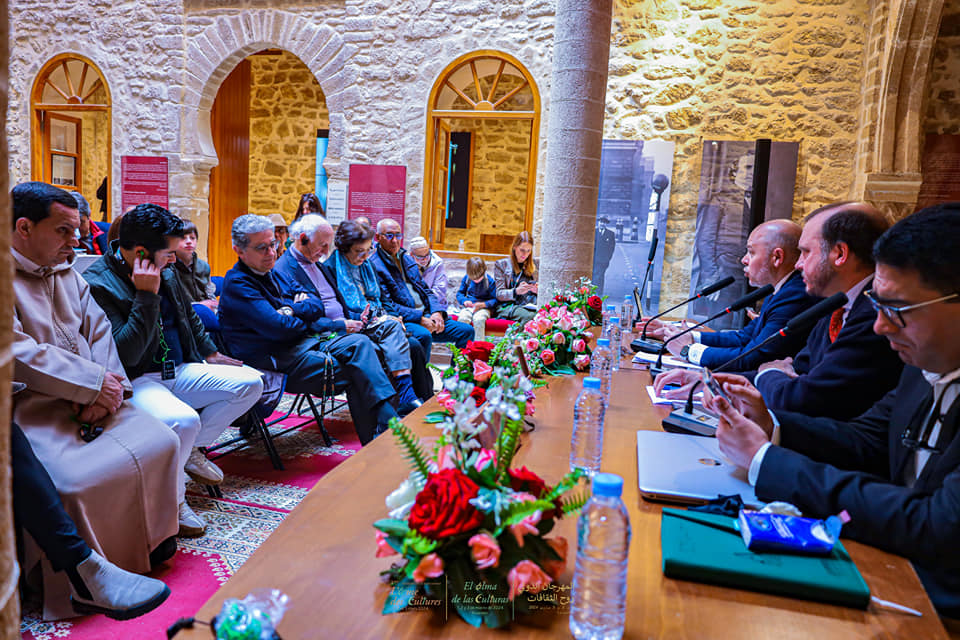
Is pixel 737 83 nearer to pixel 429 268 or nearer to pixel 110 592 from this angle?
pixel 429 268

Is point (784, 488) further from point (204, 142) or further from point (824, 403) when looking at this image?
point (204, 142)

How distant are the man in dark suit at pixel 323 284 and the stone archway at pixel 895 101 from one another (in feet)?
17.7

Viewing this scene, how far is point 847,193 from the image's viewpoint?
7070 mm

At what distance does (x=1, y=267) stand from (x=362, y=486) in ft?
3.00

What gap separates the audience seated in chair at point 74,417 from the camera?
6.76 ft

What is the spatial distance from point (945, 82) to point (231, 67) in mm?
8091

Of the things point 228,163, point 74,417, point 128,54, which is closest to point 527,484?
point 74,417

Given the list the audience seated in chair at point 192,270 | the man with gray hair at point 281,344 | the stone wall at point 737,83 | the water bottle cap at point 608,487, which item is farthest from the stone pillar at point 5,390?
the stone wall at point 737,83

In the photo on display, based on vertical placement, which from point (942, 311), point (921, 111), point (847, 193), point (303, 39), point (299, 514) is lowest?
point (299, 514)

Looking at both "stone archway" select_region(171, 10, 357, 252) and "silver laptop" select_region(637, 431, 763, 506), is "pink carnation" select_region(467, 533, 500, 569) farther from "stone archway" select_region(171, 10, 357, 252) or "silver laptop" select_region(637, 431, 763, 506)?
"stone archway" select_region(171, 10, 357, 252)

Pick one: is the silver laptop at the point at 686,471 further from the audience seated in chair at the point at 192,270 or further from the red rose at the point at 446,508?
the audience seated in chair at the point at 192,270

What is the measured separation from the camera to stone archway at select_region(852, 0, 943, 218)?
6.20m

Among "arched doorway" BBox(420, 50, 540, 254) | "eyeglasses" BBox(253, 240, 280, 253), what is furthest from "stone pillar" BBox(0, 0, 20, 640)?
"arched doorway" BBox(420, 50, 540, 254)

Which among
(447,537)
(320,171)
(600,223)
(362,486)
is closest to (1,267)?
(447,537)
